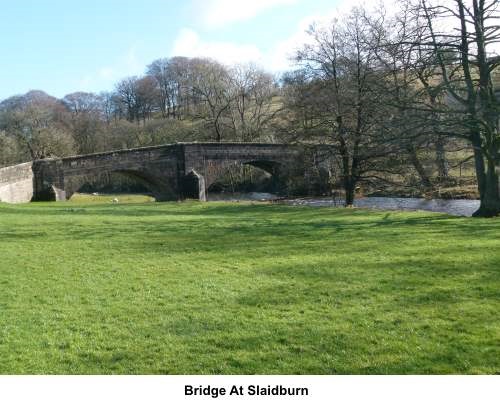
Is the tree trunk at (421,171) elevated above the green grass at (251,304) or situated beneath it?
elevated above

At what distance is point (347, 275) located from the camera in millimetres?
7965

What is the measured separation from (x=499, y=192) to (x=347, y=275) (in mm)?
11421

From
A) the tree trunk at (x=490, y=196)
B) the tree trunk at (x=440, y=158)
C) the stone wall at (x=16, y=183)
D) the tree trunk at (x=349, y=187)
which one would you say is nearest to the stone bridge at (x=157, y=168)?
the stone wall at (x=16, y=183)

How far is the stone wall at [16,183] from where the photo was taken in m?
25.5

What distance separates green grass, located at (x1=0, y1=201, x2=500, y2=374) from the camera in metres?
4.84

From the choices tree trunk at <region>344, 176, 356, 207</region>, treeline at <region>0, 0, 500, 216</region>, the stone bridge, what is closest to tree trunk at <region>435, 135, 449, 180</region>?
treeline at <region>0, 0, 500, 216</region>

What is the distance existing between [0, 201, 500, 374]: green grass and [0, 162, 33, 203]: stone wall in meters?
15.3

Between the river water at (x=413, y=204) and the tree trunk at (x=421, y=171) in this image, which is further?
the river water at (x=413, y=204)

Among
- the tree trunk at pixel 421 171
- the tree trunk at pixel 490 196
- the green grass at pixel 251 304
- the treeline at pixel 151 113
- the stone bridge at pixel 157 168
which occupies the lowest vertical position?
the green grass at pixel 251 304

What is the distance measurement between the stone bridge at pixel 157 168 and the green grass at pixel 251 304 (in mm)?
16690

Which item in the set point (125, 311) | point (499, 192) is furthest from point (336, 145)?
point (125, 311)

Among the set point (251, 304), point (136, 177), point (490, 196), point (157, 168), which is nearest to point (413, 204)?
point (490, 196)

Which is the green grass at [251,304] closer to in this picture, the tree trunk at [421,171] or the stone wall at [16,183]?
the tree trunk at [421,171]

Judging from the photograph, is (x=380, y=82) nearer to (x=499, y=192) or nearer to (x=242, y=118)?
(x=499, y=192)
